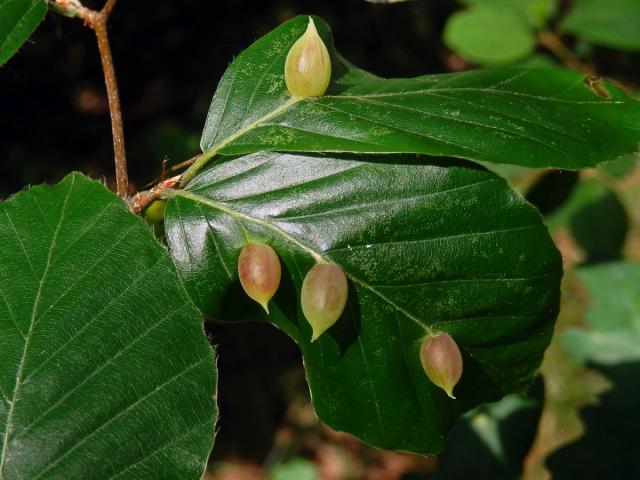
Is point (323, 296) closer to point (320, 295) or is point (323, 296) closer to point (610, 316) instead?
point (320, 295)

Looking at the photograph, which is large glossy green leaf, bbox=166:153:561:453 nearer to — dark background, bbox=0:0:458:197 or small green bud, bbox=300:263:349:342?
small green bud, bbox=300:263:349:342

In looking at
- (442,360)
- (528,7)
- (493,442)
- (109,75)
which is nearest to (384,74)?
(528,7)

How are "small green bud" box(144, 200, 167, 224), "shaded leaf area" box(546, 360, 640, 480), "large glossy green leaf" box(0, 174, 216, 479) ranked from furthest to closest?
1. "shaded leaf area" box(546, 360, 640, 480)
2. "small green bud" box(144, 200, 167, 224)
3. "large glossy green leaf" box(0, 174, 216, 479)

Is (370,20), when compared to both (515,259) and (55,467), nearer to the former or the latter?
(515,259)

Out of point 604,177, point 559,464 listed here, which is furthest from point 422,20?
point 559,464

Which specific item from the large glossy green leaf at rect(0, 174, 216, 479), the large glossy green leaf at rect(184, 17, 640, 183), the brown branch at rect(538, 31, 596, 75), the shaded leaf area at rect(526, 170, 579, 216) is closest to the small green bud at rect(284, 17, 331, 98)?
the large glossy green leaf at rect(184, 17, 640, 183)

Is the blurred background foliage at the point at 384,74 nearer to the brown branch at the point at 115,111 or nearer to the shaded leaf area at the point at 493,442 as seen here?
the shaded leaf area at the point at 493,442

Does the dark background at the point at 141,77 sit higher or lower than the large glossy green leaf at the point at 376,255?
lower

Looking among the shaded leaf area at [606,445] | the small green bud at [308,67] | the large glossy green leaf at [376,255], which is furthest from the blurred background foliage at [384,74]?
the small green bud at [308,67]
